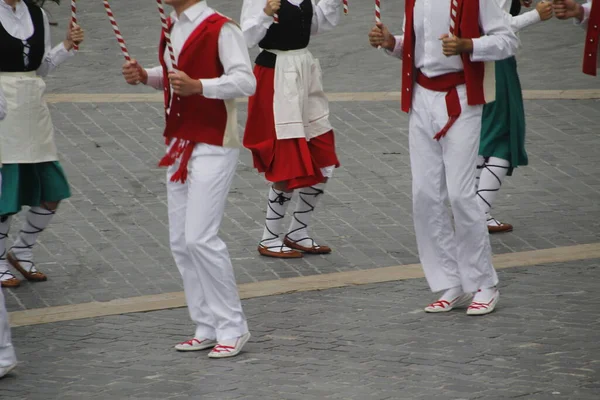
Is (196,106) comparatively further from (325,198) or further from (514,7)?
(325,198)

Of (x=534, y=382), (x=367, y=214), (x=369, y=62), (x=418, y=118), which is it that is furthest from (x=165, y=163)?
(x=369, y=62)

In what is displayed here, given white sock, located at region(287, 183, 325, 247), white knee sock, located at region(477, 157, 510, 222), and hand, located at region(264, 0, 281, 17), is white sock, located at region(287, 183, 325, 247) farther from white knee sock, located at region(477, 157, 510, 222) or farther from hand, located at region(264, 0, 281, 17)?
hand, located at region(264, 0, 281, 17)

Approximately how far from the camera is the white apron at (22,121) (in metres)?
9.05

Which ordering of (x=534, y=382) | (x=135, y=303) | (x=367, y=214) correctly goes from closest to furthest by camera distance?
(x=534, y=382), (x=135, y=303), (x=367, y=214)

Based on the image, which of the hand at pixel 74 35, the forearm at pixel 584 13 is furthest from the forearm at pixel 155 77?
the forearm at pixel 584 13

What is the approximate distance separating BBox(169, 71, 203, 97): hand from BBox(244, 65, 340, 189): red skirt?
2345 millimetres

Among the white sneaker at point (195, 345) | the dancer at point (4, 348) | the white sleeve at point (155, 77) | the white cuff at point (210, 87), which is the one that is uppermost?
the white cuff at point (210, 87)

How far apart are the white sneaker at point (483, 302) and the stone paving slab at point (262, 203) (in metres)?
1.33

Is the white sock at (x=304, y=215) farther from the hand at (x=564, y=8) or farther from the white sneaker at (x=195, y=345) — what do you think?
the hand at (x=564, y=8)

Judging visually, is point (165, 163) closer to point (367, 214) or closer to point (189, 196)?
point (189, 196)

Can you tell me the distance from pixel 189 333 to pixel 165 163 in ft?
3.61

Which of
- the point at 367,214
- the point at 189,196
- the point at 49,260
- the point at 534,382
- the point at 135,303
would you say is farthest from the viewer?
the point at 367,214

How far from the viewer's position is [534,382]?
22.7 feet

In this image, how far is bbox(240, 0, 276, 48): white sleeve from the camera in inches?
364
